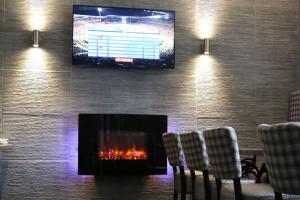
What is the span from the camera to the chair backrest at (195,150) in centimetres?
391

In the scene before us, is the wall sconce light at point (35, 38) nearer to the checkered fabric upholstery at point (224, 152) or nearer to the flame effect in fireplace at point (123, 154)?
the flame effect in fireplace at point (123, 154)

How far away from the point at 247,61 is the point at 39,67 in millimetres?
2685

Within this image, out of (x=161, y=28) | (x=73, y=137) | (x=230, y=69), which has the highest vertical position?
(x=161, y=28)

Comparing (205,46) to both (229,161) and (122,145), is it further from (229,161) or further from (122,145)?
(229,161)

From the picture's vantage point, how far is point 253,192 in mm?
3199

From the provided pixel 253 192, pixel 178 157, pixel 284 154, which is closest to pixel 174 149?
pixel 178 157

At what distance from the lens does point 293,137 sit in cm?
243

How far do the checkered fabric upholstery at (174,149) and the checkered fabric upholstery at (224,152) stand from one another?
3.97ft

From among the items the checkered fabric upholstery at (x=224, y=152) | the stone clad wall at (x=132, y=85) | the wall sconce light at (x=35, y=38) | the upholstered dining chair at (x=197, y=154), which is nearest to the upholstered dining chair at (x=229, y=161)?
the checkered fabric upholstery at (x=224, y=152)

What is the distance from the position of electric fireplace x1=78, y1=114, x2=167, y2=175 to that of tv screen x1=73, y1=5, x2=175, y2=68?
2.27ft

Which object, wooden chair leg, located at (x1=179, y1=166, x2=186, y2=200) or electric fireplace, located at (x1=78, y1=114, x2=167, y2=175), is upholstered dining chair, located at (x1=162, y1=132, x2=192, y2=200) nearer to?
wooden chair leg, located at (x1=179, y1=166, x2=186, y2=200)

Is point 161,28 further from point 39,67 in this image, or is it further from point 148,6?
point 39,67

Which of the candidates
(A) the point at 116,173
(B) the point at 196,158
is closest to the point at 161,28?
(A) the point at 116,173

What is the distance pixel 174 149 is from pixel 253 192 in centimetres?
157
